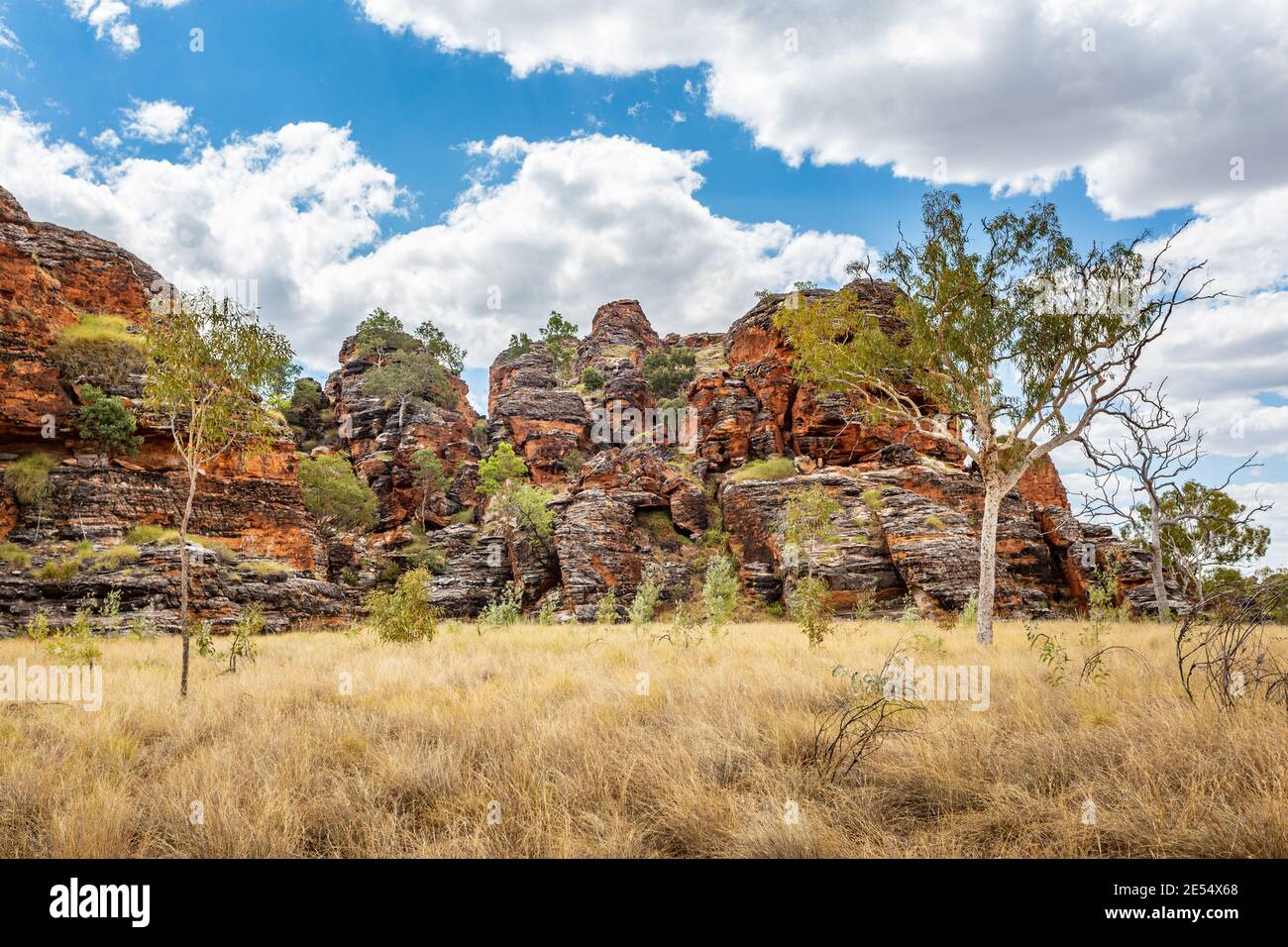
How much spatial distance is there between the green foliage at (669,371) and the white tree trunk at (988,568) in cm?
4686

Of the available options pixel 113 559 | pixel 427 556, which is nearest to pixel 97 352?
pixel 113 559

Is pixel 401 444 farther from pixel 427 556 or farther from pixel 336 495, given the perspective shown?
pixel 427 556

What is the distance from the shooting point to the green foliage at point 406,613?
1405cm

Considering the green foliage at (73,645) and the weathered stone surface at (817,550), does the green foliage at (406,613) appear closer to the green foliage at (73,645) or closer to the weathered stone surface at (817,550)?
the green foliage at (73,645)

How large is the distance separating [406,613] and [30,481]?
15.1 meters

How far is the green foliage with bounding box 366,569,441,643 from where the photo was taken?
46.1 ft

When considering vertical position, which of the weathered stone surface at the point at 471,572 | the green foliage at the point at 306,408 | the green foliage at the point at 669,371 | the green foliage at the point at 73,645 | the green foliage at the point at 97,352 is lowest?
the weathered stone surface at the point at 471,572

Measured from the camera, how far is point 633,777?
406cm

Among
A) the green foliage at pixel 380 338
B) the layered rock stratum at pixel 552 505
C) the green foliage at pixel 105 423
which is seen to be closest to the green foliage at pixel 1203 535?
the layered rock stratum at pixel 552 505

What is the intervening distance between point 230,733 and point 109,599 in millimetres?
14149

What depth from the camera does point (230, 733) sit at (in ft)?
17.8

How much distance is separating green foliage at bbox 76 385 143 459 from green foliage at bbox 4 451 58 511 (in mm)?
1476

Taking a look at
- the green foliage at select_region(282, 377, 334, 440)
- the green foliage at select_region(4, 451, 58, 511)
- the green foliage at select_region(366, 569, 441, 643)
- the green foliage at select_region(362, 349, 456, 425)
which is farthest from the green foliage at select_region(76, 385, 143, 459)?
the green foliage at select_region(282, 377, 334, 440)
